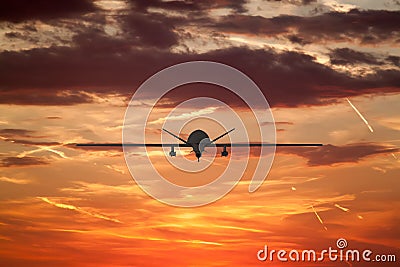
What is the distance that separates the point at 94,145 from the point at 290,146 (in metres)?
34.2

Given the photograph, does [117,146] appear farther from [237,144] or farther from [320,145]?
[320,145]

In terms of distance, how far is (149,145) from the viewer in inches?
4879

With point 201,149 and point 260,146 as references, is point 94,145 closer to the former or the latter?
point 201,149

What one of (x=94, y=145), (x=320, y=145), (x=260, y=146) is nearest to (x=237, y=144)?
(x=260, y=146)

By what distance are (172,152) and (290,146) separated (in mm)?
20668

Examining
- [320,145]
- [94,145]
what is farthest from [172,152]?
[320,145]

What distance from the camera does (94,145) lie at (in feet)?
410

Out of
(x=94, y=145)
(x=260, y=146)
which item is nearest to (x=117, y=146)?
(x=94, y=145)

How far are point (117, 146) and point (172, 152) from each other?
9.68 metres

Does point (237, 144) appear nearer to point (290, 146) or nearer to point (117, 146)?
point (290, 146)

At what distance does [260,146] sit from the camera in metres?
128

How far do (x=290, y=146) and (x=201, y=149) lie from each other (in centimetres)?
1584

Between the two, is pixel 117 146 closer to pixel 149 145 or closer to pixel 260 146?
pixel 149 145

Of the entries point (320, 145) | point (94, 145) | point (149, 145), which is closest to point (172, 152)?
point (149, 145)
